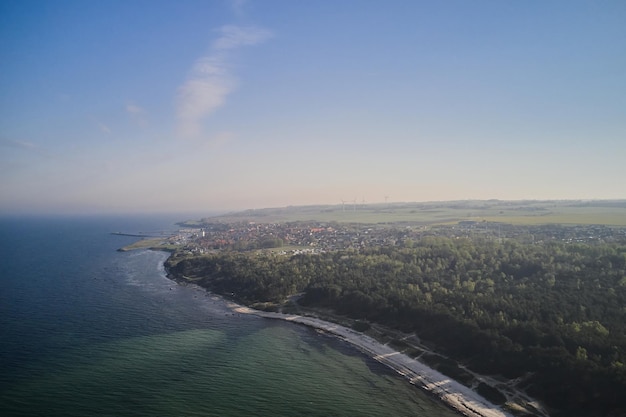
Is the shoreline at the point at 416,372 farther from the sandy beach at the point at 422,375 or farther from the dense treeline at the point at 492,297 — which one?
the dense treeline at the point at 492,297

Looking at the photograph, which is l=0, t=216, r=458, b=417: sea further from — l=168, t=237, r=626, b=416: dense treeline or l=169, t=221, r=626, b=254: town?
l=169, t=221, r=626, b=254: town

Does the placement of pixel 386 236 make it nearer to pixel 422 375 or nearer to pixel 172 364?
pixel 422 375

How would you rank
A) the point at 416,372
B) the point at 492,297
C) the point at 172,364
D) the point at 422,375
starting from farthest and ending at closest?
the point at 492,297
the point at 416,372
the point at 172,364
the point at 422,375

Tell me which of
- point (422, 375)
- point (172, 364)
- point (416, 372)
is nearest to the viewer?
point (422, 375)

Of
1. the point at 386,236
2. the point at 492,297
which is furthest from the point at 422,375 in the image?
the point at 386,236

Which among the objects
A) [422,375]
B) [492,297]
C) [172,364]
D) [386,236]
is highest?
[386,236]

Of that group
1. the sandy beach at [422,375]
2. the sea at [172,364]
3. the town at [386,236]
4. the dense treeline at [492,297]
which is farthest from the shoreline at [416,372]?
the town at [386,236]

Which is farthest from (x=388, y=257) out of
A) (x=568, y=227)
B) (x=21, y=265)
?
(x=21, y=265)
